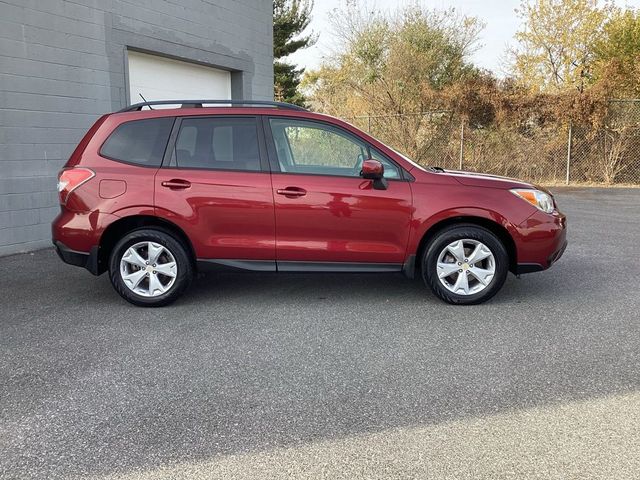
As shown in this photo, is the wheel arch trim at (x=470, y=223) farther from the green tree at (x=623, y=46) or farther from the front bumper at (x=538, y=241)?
the green tree at (x=623, y=46)

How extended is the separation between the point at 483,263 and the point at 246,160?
2.35 metres

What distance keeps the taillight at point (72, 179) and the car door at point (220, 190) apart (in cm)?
63

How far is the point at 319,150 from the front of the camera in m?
5.07

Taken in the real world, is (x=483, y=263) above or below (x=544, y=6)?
below

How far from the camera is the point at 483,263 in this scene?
4.83 m

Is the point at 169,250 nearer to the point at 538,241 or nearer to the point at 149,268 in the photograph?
the point at 149,268

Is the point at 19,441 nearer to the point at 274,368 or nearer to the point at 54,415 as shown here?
the point at 54,415

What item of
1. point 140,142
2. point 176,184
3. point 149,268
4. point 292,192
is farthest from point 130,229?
point 292,192

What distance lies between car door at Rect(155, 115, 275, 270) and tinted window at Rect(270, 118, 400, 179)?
0.67 feet

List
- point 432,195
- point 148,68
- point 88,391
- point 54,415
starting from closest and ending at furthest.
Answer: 1. point 54,415
2. point 88,391
3. point 432,195
4. point 148,68

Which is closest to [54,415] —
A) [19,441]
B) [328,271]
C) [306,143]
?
[19,441]

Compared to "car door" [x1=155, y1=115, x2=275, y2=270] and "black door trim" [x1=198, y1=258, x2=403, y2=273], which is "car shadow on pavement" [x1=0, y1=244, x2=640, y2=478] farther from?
"car door" [x1=155, y1=115, x2=275, y2=270]

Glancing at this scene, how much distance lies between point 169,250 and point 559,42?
73.0ft

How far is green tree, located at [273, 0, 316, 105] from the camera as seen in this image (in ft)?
94.7
